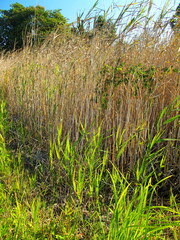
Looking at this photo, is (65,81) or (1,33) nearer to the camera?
(65,81)

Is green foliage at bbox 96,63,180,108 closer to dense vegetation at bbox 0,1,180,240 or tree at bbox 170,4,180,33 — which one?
dense vegetation at bbox 0,1,180,240

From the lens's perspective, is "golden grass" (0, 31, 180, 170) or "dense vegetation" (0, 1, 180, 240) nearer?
"dense vegetation" (0, 1, 180, 240)

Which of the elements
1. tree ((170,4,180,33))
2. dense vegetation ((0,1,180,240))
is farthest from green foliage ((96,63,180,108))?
tree ((170,4,180,33))

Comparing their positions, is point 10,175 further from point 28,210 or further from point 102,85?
point 102,85

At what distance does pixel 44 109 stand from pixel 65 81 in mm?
483

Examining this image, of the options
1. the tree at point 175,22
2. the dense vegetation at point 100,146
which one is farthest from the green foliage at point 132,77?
the tree at point 175,22

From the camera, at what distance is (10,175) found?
1480 mm

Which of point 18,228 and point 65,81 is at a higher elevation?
point 65,81

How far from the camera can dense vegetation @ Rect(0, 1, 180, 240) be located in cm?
113

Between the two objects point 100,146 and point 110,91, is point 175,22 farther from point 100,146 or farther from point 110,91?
point 100,146

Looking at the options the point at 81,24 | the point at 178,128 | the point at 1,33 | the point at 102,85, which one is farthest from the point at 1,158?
the point at 1,33

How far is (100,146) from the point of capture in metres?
1.59

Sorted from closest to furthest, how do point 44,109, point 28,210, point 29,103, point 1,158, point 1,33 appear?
point 28,210, point 1,158, point 44,109, point 29,103, point 1,33

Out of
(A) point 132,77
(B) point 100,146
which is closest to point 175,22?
(A) point 132,77
